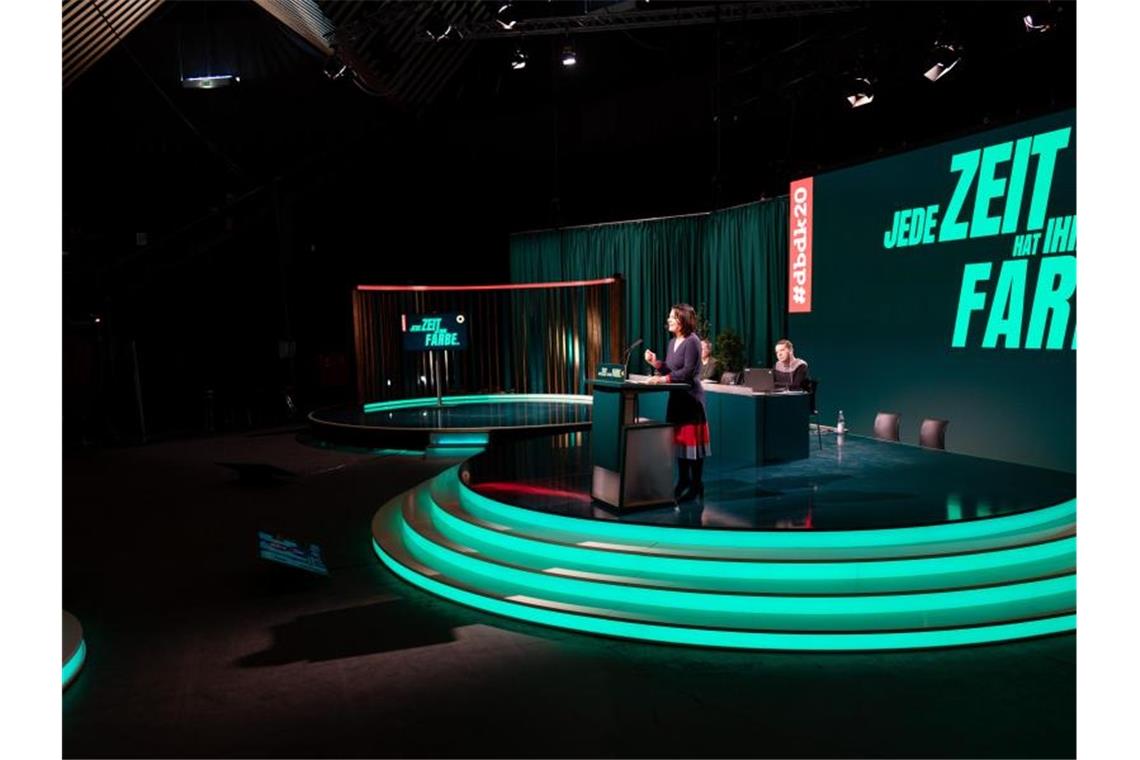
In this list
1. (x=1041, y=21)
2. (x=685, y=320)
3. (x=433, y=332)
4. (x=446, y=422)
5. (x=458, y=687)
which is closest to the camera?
(x=458, y=687)

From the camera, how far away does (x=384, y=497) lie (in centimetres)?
771

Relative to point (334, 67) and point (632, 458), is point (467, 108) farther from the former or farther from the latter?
point (632, 458)

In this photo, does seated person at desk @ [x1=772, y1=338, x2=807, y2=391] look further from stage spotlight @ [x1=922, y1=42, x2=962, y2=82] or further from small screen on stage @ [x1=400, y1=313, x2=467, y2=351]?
small screen on stage @ [x1=400, y1=313, x2=467, y2=351]

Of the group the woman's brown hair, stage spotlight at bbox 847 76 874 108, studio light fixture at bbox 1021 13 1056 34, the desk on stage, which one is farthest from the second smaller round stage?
studio light fixture at bbox 1021 13 1056 34

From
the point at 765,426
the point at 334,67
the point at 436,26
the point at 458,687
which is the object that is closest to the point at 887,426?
the point at 765,426

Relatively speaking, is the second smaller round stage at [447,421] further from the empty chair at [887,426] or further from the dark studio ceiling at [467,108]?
the empty chair at [887,426]

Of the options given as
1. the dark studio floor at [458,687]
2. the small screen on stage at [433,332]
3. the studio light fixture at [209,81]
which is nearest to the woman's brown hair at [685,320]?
the dark studio floor at [458,687]

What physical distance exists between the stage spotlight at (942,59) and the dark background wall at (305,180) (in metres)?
2.66

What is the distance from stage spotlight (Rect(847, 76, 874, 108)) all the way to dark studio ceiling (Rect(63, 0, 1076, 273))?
0.10 metres

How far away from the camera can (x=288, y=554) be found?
5051mm

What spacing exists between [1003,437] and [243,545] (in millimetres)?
6718

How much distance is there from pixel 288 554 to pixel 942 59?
23.7ft

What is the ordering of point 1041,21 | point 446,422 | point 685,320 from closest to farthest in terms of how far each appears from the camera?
1. point 685,320
2. point 1041,21
3. point 446,422

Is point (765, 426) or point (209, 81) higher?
point (209, 81)
